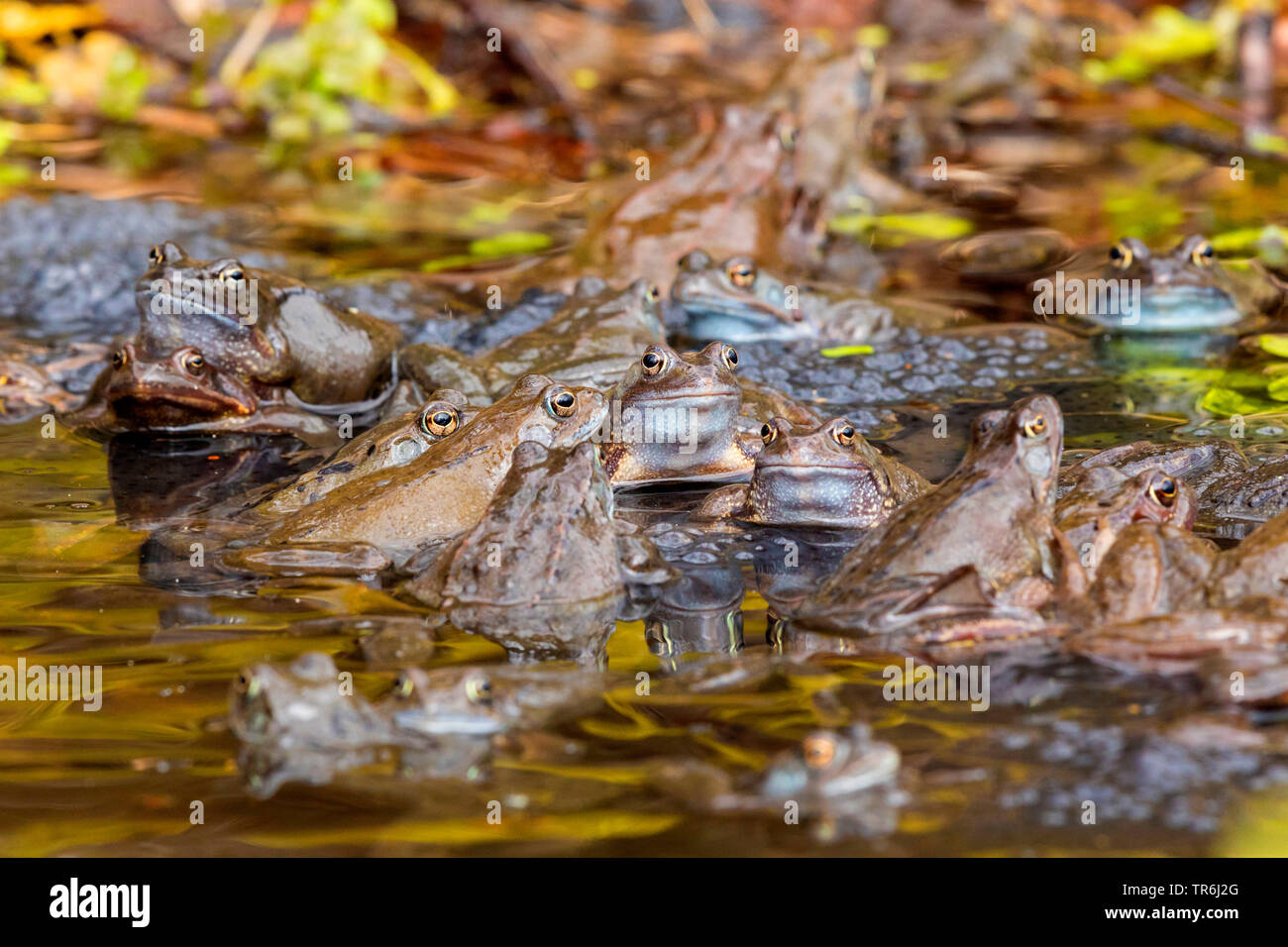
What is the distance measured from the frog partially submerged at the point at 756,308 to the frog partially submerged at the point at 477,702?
401 cm

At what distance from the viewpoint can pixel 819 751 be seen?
3621mm

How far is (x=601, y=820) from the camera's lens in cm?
360

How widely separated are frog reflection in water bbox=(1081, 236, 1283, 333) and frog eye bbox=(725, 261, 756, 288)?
2.06 meters

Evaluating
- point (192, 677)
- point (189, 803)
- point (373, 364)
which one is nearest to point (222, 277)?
point (373, 364)

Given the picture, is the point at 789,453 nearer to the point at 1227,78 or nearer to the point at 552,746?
the point at 552,746

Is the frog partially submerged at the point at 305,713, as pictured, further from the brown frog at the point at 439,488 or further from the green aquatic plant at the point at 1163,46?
the green aquatic plant at the point at 1163,46

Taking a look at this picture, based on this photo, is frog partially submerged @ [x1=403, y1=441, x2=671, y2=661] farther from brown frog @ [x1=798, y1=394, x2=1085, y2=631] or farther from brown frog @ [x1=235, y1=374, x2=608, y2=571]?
brown frog @ [x1=798, y1=394, x2=1085, y2=631]

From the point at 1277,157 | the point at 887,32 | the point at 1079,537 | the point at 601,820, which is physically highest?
the point at 887,32

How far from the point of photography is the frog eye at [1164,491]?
490cm

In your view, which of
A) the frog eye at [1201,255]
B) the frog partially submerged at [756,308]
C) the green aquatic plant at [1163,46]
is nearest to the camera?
the frog partially submerged at [756,308]

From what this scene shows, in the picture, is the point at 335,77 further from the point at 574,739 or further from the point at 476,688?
the point at 574,739

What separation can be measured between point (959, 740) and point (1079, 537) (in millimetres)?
1231

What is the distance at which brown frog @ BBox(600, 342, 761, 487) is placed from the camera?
5.91 meters

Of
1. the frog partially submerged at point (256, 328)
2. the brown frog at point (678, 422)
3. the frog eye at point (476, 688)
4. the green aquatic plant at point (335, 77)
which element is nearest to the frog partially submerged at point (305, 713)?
the frog eye at point (476, 688)
